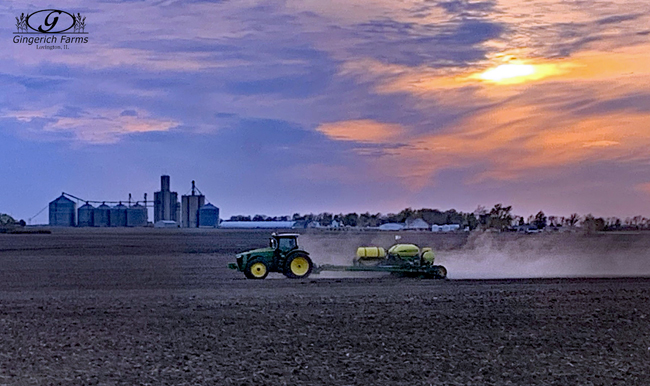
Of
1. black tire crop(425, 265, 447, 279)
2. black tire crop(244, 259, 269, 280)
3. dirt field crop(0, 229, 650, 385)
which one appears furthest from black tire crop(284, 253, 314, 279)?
black tire crop(425, 265, 447, 279)

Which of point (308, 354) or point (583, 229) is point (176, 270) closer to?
point (308, 354)

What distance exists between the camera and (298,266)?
37719 millimetres

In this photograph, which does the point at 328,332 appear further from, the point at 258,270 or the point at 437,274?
the point at 437,274

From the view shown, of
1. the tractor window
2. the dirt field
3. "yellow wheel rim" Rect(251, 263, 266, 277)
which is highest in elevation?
the tractor window

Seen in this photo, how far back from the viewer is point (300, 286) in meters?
34.5

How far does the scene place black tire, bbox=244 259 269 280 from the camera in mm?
38094

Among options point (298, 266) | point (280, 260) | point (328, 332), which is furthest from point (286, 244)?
point (328, 332)

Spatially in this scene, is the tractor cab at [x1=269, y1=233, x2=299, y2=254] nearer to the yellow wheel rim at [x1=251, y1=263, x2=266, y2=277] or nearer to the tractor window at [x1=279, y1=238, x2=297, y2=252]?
the tractor window at [x1=279, y1=238, x2=297, y2=252]

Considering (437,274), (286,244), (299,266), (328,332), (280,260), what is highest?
→ (286,244)

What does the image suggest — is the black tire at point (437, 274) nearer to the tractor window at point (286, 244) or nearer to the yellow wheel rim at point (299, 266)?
the yellow wheel rim at point (299, 266)

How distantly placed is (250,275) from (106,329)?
1576 cm

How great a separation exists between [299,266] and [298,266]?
0.04 meters

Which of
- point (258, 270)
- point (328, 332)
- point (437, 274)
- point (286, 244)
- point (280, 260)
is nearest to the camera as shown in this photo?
point (328, 332)

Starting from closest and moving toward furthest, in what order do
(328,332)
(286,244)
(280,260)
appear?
(328,332) < (280,260) < (286,244)
